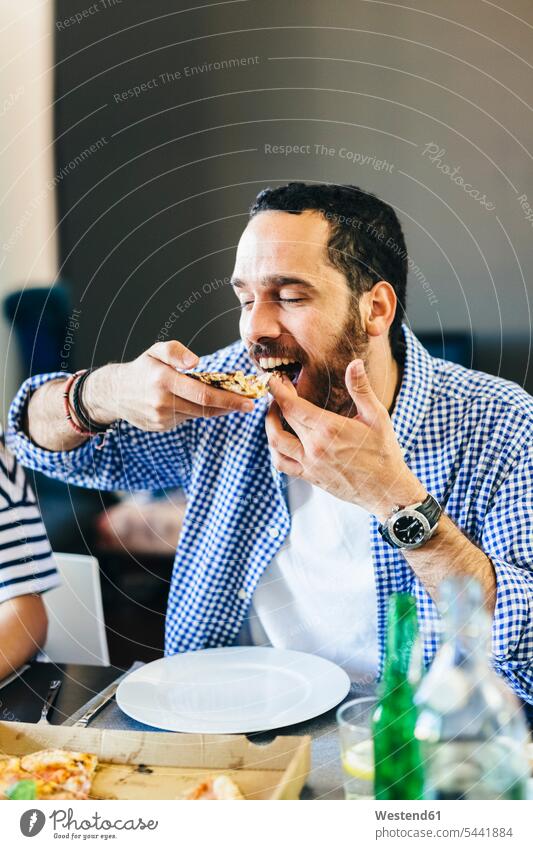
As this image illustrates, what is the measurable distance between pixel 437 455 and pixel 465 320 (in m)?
0.15

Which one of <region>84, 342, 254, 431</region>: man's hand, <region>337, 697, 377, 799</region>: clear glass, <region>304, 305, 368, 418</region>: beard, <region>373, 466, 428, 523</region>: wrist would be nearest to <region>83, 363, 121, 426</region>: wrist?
<region>84, 342, 254, 431</region>: man's hand

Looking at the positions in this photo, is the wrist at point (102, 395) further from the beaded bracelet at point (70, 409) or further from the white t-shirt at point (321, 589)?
the white t-shirt at point (321, 589)

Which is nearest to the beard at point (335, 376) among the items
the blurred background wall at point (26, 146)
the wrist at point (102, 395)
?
the wrist at point (102, 395)

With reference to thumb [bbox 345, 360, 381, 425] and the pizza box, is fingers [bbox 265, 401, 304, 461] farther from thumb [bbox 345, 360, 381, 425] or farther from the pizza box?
the pizza box

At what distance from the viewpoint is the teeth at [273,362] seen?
2.85 ft

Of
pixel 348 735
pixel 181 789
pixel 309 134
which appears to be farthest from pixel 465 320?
pixel 181 789

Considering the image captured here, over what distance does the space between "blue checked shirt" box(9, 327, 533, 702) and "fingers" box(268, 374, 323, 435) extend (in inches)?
3.7

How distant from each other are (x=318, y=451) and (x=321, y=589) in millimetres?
196

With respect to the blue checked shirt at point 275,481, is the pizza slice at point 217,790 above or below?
below

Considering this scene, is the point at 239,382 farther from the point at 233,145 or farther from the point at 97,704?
the point at 97,704

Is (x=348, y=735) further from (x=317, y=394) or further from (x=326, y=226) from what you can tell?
(x=326, y=226)

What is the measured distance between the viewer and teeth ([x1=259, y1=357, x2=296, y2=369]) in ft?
2.85

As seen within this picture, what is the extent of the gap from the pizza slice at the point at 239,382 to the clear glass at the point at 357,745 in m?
0.33

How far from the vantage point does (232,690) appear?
84 cm
